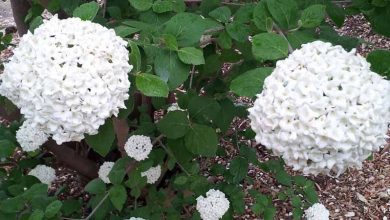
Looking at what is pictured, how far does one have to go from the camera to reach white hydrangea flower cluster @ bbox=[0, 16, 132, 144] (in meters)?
1.14

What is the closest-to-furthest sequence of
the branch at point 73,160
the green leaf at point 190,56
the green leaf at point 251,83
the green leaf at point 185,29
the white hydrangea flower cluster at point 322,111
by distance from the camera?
the white hydrangea flower cluster at point 322,111 < the green leaf at point 251,83 < the green leaf at point 190,56 < the green leaf at point 185,29 < the branch at point 73,160

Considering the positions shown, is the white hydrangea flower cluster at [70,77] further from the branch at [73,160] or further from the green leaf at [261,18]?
the branch at [73,160]

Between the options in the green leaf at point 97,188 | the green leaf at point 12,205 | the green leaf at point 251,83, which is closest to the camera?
the green leaf at point 251,83

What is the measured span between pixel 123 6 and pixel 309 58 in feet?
3.23

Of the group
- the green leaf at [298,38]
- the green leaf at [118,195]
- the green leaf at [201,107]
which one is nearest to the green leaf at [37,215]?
the green leaf at [118,195]

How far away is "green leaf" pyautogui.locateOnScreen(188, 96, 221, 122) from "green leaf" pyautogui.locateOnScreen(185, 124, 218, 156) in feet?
0.23

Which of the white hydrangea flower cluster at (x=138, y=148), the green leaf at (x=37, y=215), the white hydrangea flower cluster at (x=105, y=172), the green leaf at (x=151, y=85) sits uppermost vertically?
the green leaf at (x=151, y=85)

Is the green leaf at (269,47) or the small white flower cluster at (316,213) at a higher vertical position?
the green leaf at (269,47)

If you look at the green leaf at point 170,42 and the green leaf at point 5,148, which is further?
the green leaf at point 5,148

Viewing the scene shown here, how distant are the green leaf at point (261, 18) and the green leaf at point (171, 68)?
218 mm

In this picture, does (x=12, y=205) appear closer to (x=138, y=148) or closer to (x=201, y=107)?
(x=138, y=148)

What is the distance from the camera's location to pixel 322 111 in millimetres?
1053

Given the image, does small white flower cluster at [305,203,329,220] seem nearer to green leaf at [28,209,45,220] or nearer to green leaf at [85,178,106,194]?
green leaf at [85,178,106,194]

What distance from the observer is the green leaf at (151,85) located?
4.00 feet
